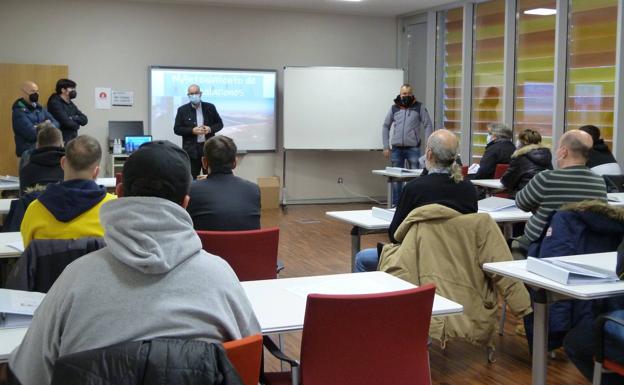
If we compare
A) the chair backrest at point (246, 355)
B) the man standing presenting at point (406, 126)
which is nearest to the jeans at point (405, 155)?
the man standing presenting at point (406, 126)

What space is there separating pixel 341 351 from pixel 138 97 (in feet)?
27.5

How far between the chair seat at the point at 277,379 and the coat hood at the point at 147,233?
969 mm

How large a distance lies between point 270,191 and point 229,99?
1.46m

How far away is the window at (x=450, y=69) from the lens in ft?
33.9

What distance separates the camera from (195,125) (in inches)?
339

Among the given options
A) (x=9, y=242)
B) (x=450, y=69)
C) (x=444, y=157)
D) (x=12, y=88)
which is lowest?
(x=9, y=242)

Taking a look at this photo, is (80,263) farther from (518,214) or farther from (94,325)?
(518,214)

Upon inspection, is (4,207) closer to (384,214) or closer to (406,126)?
(384,214)

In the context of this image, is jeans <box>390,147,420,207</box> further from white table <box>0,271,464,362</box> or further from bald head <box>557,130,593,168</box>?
white table <box>0,271,464,362</box>

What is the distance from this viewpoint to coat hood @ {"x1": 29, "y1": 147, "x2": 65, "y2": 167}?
462 centimetres

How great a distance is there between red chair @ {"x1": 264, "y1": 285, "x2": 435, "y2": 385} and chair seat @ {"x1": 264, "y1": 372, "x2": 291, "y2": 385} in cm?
17

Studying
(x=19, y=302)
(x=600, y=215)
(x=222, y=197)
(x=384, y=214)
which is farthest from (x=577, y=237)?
(x=19, y=302)

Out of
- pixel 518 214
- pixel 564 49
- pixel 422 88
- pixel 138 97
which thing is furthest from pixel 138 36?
pixel 518 214

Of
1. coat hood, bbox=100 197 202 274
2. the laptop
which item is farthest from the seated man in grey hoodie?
the laptop
